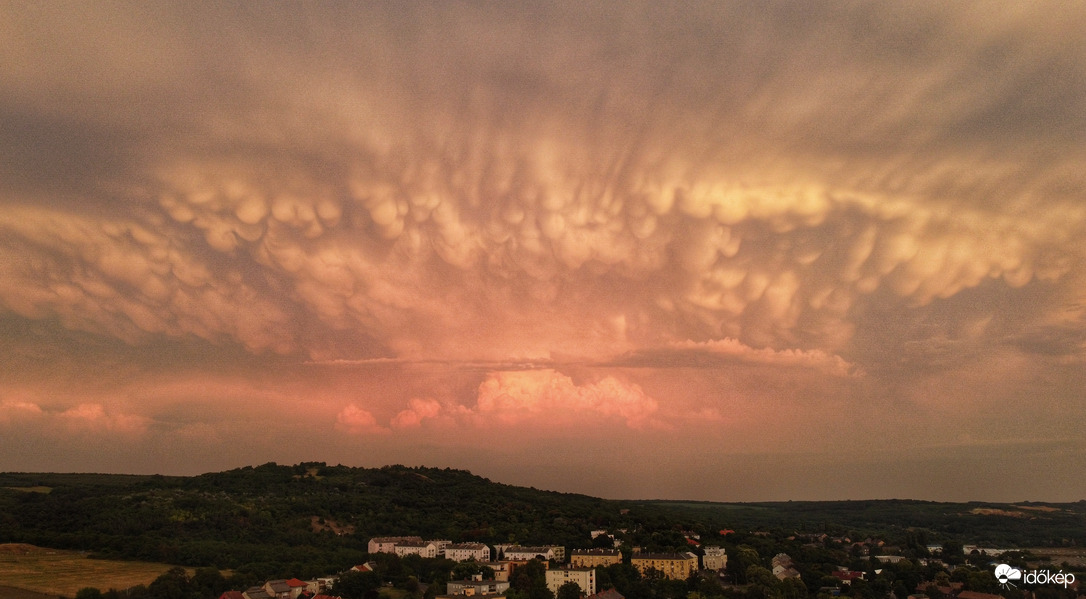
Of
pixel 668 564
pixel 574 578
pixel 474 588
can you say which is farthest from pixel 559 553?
pixel 474 588

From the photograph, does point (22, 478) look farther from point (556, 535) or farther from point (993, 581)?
point (993, 581)

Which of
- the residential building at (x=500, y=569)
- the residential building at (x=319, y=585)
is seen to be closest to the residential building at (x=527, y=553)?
the residential building at (x=500, y=569)

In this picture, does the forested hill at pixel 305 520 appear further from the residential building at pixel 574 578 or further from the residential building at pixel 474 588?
the residential building at pixel 574 578

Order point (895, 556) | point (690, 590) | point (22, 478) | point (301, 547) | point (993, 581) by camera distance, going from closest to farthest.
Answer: point (690, 590) < point (993, 581) < point (301, 547) < point (895, 556) < point (22, 478)

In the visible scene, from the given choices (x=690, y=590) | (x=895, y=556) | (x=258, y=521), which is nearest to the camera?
(x=690, y=590)

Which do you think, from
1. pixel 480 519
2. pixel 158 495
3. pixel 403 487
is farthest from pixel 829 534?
pixel 158 495
